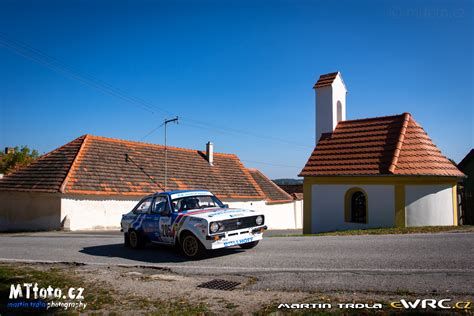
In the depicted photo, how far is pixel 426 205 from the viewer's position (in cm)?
1670

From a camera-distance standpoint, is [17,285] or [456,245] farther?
[456,245]

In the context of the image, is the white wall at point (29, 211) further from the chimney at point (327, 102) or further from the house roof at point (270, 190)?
the house roof at point (270, 190)

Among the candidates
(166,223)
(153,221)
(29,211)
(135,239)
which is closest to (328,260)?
(166,223)

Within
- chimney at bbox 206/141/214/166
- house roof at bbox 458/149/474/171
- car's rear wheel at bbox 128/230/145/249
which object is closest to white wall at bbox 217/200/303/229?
chimney at bbox 206/141/214/166

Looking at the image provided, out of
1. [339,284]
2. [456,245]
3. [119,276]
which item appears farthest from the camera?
[456,245]

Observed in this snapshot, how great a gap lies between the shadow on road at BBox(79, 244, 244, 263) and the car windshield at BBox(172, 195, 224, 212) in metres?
1.19

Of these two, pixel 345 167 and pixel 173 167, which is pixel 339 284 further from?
pixel 173 167

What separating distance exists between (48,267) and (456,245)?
31.4ft

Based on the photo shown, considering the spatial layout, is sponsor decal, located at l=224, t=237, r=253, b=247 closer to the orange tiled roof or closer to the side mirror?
the side mirror

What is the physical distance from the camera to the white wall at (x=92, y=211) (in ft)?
67.5

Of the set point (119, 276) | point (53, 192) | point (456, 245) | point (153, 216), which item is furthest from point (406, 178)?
point (53, 192)

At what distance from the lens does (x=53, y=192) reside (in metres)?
20.2

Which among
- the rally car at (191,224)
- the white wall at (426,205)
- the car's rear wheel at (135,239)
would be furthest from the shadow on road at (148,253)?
the white wall at (426,205)

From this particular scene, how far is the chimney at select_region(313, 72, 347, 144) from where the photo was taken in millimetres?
21562
